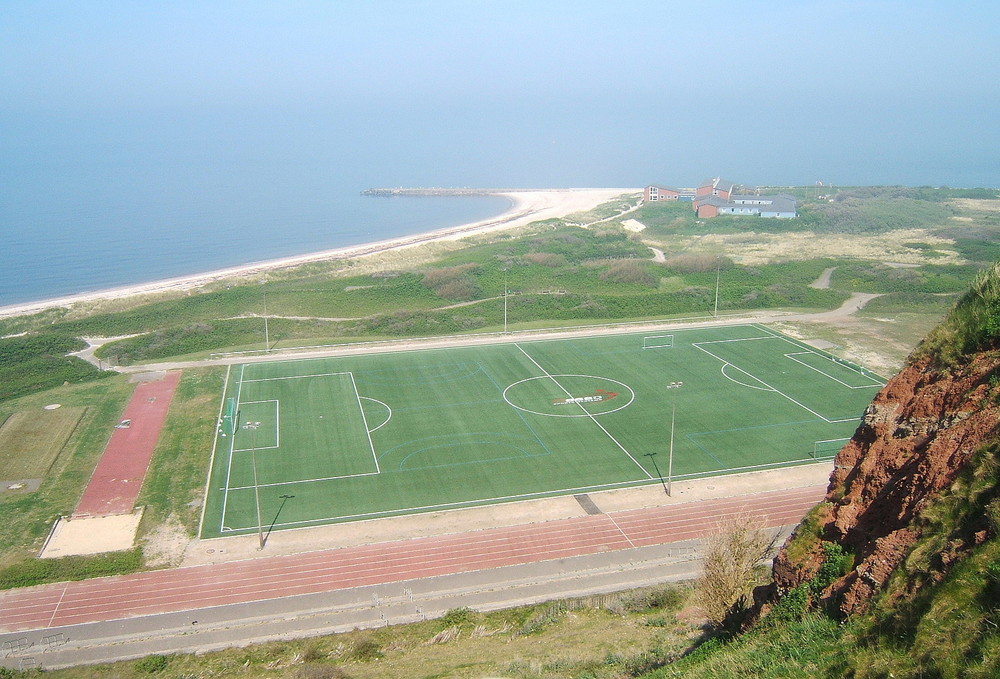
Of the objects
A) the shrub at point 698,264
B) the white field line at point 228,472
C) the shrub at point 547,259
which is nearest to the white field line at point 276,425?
the white field line at point 228,472

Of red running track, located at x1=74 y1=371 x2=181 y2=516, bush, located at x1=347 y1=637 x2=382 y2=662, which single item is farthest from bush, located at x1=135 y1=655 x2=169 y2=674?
red running track, located at x1=74 y1=371 x2=181 y2=516

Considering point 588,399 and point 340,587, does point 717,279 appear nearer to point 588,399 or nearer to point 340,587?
point 588,399

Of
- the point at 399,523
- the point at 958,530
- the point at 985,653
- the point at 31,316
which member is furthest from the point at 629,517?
the point at 31,316

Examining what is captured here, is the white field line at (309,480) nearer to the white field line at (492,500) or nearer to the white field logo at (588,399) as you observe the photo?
the white field line at (492,500)

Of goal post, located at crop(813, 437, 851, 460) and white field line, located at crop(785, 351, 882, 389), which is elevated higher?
white field line, located at crop(785, 351, 882, 389)

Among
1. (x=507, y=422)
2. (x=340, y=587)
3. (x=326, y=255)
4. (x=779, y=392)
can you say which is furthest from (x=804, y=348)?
(x=326, y=255)

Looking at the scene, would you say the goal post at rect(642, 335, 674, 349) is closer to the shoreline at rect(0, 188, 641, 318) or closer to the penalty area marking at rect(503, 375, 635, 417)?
the penalty area marking at rect(503, 375, 635, 417)

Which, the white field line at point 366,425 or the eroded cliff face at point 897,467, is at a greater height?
the eroded cliff face at point 897,467
